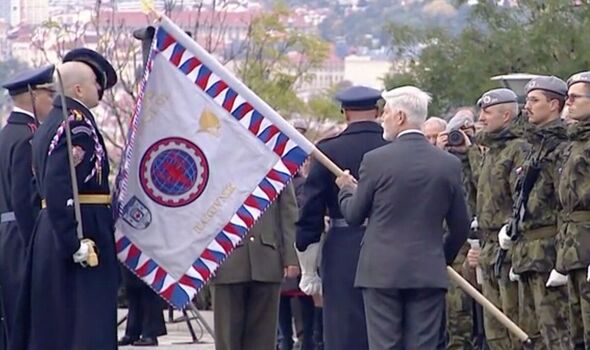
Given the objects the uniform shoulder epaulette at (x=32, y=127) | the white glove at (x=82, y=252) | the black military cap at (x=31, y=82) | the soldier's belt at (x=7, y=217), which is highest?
the black military cap at (x=31, y=82)

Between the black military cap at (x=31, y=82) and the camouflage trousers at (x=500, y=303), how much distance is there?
Result: 349 cm

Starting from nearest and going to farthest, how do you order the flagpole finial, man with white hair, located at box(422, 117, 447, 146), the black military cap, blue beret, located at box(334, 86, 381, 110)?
the flagpole finial, blue beret, located at box(334, 86, 381, 110), the black military cap, man with white hair, located at box(422, 117, 447, 146)

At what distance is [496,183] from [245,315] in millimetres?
2115

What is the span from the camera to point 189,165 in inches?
442

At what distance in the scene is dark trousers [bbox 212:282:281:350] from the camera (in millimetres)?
13086

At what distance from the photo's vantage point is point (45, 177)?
10891 millimetres

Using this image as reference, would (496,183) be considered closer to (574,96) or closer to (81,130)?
(574,96)

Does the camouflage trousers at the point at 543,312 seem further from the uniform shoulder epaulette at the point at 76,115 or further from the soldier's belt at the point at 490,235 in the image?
the uniform shoulder epaulette at the point at 76,115

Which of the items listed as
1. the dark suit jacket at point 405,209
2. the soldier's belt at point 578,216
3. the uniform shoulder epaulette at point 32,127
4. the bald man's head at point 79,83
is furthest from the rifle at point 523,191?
the uniform shoulder epaulette at point 32,127

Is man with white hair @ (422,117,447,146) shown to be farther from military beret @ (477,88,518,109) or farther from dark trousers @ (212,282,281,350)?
dark trousers @ (212,282,281,350)

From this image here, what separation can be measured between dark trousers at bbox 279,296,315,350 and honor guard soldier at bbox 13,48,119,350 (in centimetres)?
556

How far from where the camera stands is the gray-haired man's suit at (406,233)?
423 inches

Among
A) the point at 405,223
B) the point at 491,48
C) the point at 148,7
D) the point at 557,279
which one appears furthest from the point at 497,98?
the point at 491,48

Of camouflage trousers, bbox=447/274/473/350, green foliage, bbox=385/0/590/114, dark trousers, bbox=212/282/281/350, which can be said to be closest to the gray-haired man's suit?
dark trousers, bbox=212/282/281/350
